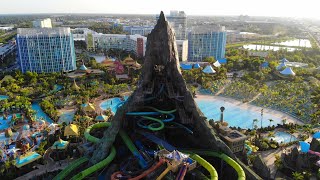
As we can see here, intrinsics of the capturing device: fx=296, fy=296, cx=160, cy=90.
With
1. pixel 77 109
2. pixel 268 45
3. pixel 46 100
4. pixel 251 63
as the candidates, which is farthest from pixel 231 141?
pixel 268 45

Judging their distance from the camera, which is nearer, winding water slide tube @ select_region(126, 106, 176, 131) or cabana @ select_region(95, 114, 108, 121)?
winding water slide tube @ select_region(126, 106, 176, 131)

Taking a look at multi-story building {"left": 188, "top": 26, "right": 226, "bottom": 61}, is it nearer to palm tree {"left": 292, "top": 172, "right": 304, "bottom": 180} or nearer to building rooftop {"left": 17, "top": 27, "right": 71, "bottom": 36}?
building rooftop {"left": 17, "top": 27, "right": 71, "bottom": 36}

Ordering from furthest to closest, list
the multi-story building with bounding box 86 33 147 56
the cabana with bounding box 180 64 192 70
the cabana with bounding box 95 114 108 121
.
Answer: the multi-story building with bounding box 86 33 147 56 < the cabana with bounding box 180 64 192 70 < the cabana with bounding box 95 114 108 121

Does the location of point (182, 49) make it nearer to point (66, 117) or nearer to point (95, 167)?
point (66, 117)

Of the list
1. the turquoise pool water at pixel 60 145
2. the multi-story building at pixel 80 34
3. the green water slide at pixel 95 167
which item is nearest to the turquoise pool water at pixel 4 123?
the turquoise pool water at pixel 60 145

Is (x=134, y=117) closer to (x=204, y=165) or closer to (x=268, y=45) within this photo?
(x=204, y=165)

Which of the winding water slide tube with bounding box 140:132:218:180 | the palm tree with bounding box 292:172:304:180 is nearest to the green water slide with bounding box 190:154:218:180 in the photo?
the winding water slide tube with bounding box 140:132:218:180

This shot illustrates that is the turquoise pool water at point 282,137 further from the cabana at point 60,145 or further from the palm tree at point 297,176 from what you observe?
the cabana at point 60,145
